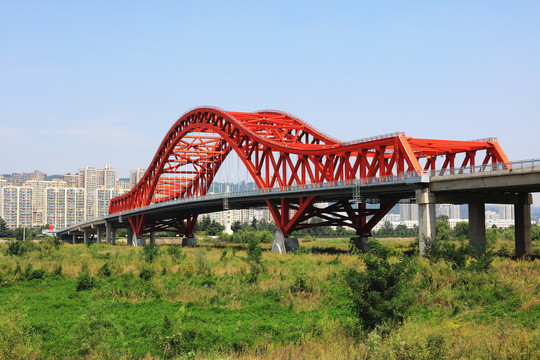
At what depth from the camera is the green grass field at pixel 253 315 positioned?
47.9 feet

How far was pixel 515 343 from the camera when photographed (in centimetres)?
1440

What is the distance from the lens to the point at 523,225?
4331 cm

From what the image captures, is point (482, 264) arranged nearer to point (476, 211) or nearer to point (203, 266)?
point (476, 211)

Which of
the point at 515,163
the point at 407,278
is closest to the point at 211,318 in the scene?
the point at 407,278

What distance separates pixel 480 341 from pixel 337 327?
500 centimetres

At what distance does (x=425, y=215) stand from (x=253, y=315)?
22063 millimetres

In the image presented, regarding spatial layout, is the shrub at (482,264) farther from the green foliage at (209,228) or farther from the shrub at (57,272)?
the green foliage at (209,228)

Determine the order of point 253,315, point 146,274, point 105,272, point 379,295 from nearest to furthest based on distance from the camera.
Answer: point 379,295
point 253,315
point 146,274
point 105,272

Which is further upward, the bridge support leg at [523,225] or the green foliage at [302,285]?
the bridge support leg at [523,225]

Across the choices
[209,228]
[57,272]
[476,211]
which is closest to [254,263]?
[57,272]

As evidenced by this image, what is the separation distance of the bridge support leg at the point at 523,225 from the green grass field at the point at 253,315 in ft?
43.8

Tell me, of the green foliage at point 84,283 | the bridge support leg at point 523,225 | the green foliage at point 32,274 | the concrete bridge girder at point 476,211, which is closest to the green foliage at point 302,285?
the green foliage at point 84,283

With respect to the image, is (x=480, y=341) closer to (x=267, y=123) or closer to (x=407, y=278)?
(x=407, y=278)

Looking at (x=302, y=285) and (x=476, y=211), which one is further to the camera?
(x=476, y=211)
